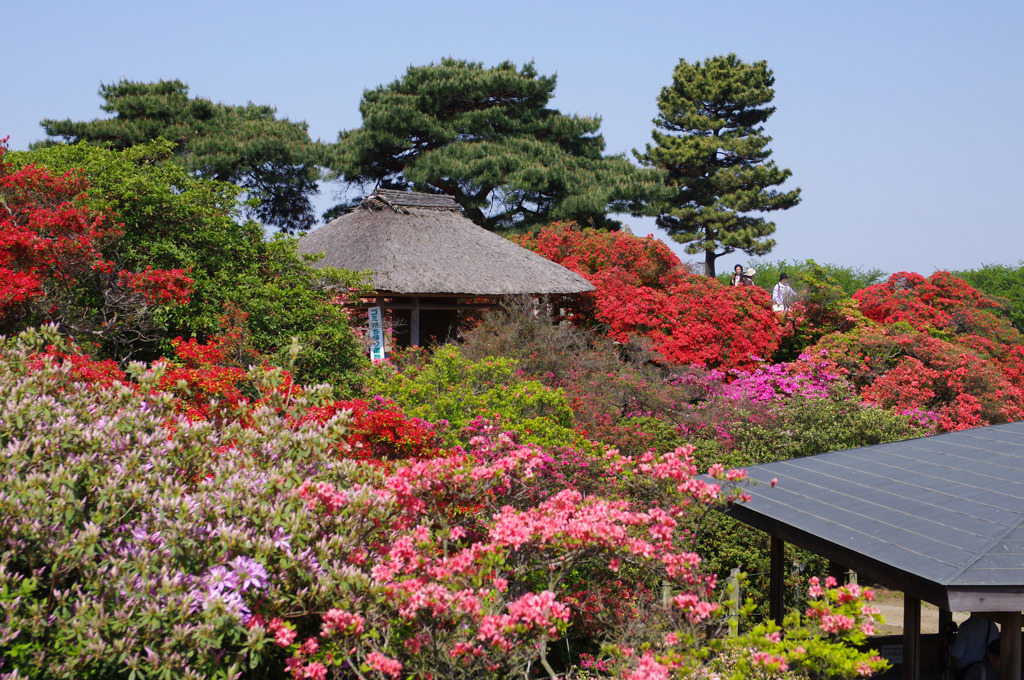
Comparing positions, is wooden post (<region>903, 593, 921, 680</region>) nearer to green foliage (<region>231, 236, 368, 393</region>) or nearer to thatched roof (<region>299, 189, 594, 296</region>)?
green foliage (<region>231, 236, 368, 393</region>)

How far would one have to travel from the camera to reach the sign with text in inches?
520

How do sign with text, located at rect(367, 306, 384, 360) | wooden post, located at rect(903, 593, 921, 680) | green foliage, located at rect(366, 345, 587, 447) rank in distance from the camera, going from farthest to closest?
sign with text, located at rect(367, 306, 384, 360) → green foliage, located at rect(366, 345, 587, 447) → wooden post, located at rect(903, 593, 921, 680)

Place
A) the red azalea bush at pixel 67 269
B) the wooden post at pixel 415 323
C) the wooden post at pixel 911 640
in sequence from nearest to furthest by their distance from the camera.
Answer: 1. the wooden post at pixel 911 640
2. the red azalea bush at pixel 67 269
3. the wooden post at pixel 415 323

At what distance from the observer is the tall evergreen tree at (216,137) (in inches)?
1057

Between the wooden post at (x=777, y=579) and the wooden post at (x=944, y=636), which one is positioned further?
the wooden post at (x=777, y=579)

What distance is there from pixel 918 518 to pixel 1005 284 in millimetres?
23262

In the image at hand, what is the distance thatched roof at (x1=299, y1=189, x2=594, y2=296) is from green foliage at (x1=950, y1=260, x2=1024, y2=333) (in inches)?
575

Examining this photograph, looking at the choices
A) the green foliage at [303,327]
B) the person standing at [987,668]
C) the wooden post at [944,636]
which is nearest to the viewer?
the person standing at [987,668]

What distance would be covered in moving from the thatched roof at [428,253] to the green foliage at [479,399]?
5307 millimetres

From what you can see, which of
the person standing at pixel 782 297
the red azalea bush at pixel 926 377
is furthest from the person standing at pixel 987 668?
the person standing at pixel 782 297

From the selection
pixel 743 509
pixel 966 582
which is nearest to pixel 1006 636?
pixel 966 582

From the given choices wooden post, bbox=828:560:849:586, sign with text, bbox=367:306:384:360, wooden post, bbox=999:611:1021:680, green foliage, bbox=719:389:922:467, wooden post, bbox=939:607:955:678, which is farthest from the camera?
sign with text, bbox=367:306:384:360

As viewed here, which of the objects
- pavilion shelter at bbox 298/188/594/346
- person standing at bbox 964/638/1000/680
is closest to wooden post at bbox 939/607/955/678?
person standing at bbox 964/638/1000/680

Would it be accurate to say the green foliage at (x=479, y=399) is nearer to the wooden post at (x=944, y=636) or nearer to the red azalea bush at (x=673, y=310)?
the wooden post at (x=944, y=636)
